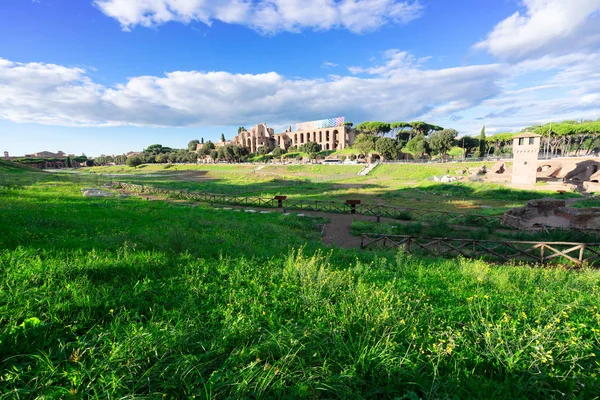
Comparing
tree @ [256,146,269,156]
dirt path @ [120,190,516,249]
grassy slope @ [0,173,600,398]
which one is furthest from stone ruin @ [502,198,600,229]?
tree @ [256,146,269,156]

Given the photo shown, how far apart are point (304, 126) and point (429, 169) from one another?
79105 mm

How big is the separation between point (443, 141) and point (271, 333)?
73.0 metres

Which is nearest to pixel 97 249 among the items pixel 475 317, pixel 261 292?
pixel 261 292

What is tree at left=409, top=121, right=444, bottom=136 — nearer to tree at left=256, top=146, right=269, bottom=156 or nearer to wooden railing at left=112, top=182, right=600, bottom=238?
tree at left=256, top=146, right=269, bottom=156

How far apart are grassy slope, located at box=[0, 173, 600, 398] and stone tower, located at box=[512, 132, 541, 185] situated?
38.5 metres

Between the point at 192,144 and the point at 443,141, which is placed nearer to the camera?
the point at 443,141

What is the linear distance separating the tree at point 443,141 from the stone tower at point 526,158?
29.6 metres

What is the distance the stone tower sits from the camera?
115ft

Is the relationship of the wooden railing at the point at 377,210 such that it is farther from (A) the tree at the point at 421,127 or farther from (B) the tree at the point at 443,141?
(A) the tree at the point at 421,127

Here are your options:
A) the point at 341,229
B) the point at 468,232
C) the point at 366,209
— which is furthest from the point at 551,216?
the point at 341,229

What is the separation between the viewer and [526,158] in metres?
35.8

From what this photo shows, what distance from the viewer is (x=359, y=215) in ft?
69.3

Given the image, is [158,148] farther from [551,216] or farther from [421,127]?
[551,216]

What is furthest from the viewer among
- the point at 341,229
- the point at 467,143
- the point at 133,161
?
the point at 133,161
